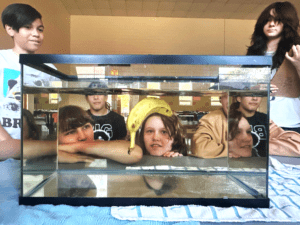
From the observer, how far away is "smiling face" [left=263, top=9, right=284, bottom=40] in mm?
1364

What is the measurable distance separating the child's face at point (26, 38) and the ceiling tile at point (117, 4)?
195 centimetres

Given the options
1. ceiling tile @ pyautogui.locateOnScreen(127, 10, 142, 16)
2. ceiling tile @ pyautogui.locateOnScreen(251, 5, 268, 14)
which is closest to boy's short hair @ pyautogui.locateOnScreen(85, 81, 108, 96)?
ceiling tile @ pyautogui.locateOnScreen(127, 10, 142, 16)

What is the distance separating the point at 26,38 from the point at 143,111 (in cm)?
101

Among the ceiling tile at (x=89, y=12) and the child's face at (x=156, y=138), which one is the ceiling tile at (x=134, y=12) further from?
the child's face at (x=156, y=138)

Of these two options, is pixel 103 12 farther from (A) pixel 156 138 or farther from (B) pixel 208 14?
(A) pixel 156 138

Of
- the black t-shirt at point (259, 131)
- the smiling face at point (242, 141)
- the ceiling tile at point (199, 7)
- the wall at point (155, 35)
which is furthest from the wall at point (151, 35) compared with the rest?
the black t-shirt at point (259, 131)

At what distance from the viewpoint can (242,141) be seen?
84 cm

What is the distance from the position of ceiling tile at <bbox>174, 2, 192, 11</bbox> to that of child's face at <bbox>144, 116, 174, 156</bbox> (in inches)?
110

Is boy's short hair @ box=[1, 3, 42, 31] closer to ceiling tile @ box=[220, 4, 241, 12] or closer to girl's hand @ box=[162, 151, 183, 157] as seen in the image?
girl's hand @ box=[162, 151, 183, 157]

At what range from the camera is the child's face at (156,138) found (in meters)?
0.96

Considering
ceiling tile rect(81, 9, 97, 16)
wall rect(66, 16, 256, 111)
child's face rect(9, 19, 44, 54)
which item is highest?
ceiling tile rect(81, 9, 97, 16)

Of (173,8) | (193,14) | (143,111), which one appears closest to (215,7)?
(193,14)

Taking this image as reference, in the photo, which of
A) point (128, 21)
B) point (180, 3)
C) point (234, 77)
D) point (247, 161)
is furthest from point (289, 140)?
point (128, 21)

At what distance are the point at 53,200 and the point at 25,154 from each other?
156 mm
